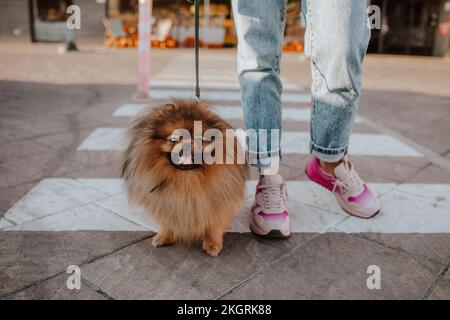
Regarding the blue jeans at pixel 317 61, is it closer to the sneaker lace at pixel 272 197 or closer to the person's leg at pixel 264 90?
the person's leg at pixel 264 90

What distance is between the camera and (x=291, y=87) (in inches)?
272

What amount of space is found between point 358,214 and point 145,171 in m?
1.14

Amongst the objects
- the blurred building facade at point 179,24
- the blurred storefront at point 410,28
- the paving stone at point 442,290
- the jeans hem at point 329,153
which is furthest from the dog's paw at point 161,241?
the blurred storefront at point 410,28

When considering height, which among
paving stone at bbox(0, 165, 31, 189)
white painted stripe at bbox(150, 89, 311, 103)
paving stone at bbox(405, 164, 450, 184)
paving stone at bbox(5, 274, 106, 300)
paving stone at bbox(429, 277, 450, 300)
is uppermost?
white painted stripe at bbox(150, 89, 311, 103)

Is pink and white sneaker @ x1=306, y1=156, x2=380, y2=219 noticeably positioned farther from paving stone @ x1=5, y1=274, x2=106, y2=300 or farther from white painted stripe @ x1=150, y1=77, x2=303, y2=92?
white painted stripe @ x1=150, y1=77, x2=303, y2=92

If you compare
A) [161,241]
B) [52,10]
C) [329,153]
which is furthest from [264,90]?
[52,10]

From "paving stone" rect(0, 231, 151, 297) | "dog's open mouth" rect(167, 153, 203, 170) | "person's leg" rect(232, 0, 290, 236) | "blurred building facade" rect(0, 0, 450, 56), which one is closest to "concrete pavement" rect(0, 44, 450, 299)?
"paving stone" rect(0, 231, 151, 297)

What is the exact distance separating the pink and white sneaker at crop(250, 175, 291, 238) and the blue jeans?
0.17m

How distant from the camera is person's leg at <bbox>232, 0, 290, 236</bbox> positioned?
194 cm

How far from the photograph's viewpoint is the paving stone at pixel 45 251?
1614mm

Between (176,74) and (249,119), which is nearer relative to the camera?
(249,119)

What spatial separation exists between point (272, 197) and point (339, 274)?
1.73ft

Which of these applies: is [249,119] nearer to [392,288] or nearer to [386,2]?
[392,288]
